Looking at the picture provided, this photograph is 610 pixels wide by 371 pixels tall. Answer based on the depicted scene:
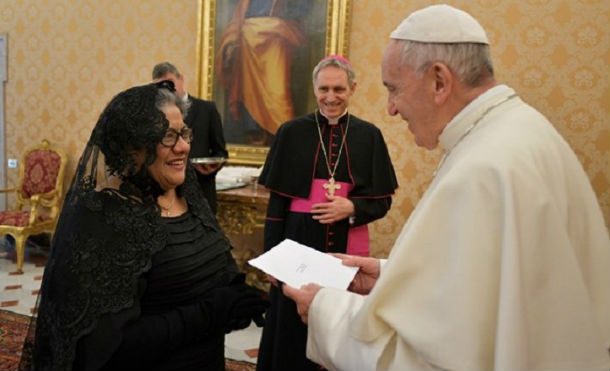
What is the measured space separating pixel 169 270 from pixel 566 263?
47.1 inches

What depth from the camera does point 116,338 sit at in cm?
157

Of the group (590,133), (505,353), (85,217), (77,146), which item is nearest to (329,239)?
(85,217)

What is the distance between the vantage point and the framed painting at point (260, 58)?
5277 millimetres

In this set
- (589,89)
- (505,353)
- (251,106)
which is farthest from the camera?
(251,106)

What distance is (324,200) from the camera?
3.20 m

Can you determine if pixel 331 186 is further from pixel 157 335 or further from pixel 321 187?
pixel 157 335

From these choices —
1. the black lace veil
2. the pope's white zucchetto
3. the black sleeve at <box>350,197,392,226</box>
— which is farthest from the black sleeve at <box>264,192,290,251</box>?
the pope's white zucchetto

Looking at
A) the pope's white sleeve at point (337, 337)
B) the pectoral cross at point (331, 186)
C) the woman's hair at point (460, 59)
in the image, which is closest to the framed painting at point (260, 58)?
the pectoral cross at point (331, 186)

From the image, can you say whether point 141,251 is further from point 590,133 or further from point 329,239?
point 590,133

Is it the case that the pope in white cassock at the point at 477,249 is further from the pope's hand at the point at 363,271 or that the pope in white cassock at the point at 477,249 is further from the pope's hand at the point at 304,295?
the pope's hand at the point at 363,271

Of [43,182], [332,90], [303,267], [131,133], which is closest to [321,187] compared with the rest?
[332,90]

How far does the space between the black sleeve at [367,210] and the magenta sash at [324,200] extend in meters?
0.08

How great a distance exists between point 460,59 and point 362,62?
3.75 meters

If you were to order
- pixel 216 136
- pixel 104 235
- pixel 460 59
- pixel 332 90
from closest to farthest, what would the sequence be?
1. pixel 460 59
2. pixel 104 235
3. pixel 332 90
4. pixel 216 136
